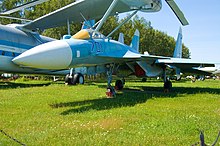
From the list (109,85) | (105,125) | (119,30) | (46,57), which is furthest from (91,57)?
(119,30)

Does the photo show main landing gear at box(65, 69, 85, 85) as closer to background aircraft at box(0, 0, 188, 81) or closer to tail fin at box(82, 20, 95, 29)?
background aircraft at box(0, 0, 188, 81)

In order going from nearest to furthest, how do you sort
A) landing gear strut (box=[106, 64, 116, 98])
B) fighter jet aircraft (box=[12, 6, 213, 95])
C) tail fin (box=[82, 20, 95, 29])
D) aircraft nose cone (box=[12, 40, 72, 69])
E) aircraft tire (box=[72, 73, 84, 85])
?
aircraft nose cone (box=[12, 40, 72, 69]) < fighter jet aircraft (box=[12, 6, 213, 95]) < landing gear strut (box=[106, 64, 116, 98]) < tail fin (box=[82, 20, 95, 29]) < aircraft tire (box=[72, 73, 84, 85])

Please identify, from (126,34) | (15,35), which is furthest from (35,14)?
(15,35)

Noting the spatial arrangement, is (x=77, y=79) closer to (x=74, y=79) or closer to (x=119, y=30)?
(x=74, y=79)

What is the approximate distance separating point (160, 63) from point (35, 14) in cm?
3194

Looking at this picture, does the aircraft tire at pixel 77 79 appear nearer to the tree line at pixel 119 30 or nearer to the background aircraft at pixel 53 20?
the background aircraft at pixel 53 20

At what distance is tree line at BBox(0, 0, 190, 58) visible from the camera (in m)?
40.0

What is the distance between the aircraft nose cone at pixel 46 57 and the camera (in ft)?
27.0

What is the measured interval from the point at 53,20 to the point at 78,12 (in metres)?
3.67

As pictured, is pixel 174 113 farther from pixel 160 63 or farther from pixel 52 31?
pixel 52 31

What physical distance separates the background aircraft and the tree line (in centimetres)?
1800

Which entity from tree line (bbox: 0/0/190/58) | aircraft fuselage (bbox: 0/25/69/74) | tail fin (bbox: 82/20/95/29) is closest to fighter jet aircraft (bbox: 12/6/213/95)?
tail fin (bbox: 82/20/95/29)

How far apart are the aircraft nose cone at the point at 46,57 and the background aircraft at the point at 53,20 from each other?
5850 mm

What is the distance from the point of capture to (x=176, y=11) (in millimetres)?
16453
